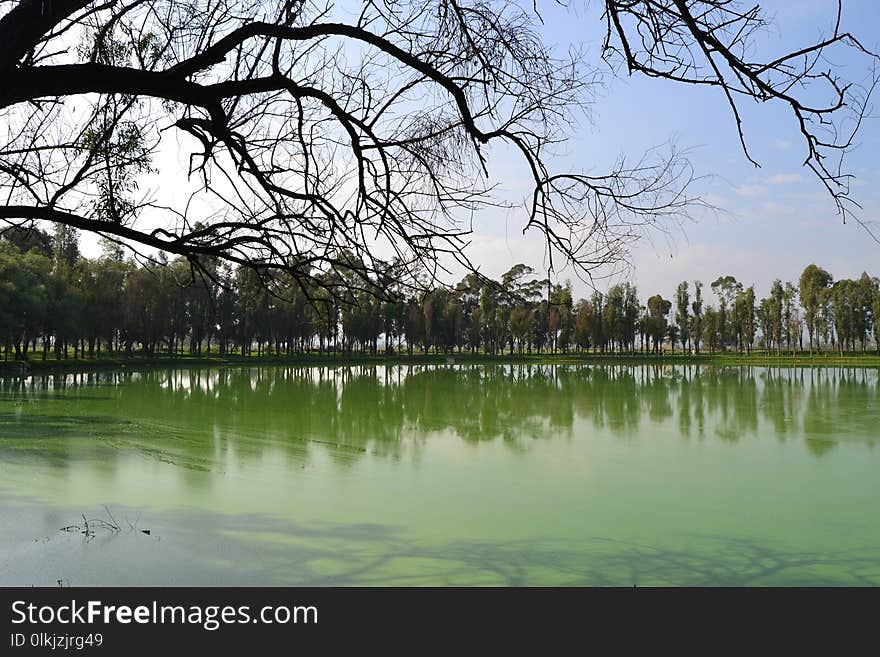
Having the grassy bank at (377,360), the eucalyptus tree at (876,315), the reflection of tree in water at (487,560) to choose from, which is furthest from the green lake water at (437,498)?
the eucalyptus tree at (876,315)

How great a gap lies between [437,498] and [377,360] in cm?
3416

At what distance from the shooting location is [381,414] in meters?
12.5

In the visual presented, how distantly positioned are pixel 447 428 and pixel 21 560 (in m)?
6.91

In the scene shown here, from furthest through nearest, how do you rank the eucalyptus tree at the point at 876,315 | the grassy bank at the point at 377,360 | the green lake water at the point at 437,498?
the eucalyptus tree at the point at 876,315 → the grassy bank at the point at 377,360 → the green lake water at the point at 437,498

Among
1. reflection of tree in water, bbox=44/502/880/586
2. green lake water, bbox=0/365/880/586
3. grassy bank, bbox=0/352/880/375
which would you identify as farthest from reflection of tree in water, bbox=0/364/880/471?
grassy bank, bbox=0/352/880/375

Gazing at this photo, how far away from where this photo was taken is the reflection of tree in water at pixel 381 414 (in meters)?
9.08

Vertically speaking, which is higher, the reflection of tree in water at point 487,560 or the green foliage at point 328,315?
the green foliage at point 328,315

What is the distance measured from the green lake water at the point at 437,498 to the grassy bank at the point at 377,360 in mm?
14567

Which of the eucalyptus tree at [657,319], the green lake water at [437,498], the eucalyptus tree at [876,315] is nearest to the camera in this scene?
the green lake water at [437,498]

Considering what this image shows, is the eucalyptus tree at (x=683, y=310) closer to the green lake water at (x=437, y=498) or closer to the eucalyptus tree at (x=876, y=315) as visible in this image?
the eucalyptus tree at (x=876, y=315)

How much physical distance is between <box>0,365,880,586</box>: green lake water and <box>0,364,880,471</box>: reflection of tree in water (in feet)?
0.31

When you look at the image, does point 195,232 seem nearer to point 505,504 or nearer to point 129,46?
point 129,46

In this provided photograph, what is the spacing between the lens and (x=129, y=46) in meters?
2.55
